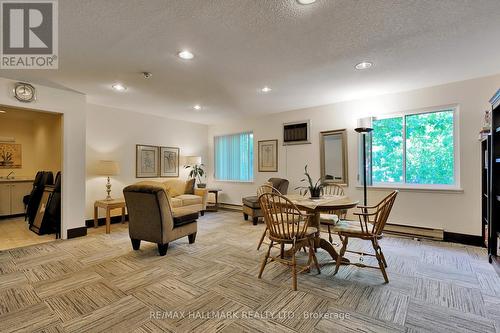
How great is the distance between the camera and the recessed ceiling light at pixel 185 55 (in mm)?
2707

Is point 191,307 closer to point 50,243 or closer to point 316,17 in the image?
point 316,17

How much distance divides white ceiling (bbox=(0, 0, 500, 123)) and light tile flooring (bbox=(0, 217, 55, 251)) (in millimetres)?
2529

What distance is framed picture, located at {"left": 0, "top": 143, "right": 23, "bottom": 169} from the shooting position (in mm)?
5898

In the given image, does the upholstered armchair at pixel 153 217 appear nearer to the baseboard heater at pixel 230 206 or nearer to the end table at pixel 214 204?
the end table at pixel 214 204

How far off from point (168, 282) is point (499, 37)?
165 inches

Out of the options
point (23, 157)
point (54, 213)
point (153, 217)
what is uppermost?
point (23, 157)

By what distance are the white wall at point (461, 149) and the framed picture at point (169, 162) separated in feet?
9.35

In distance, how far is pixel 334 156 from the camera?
193 inches

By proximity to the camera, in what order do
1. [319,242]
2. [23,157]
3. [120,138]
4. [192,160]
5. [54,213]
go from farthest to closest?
1. [192,160]
2. [23,157]
3. [120,138]
4. [54,213]
5. [319,242]

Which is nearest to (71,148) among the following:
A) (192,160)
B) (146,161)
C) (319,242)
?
(146,161)

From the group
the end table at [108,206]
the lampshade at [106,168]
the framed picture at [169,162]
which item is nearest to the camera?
the end table at [108,206]

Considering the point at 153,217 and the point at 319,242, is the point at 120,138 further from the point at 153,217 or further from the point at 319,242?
the point at 319,242

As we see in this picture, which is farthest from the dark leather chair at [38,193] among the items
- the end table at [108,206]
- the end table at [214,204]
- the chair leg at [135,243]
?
Answer: the end table at [214,204]

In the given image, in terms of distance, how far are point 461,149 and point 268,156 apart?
360 cm
